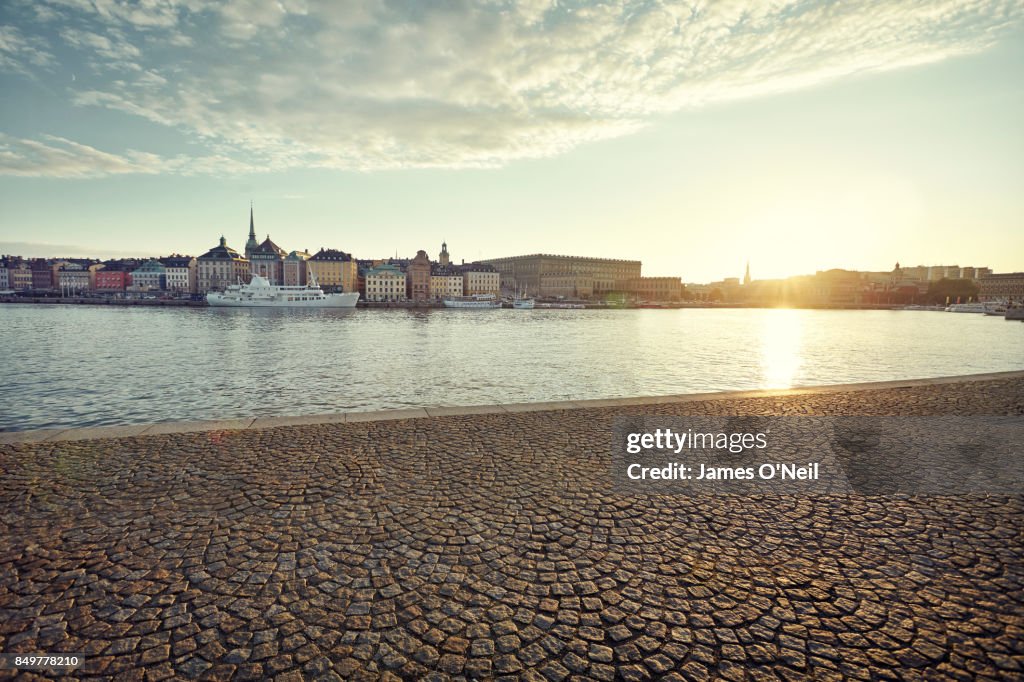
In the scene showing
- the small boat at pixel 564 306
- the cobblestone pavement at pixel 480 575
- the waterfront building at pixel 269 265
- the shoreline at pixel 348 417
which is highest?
the waterfront building at pixel 269 265

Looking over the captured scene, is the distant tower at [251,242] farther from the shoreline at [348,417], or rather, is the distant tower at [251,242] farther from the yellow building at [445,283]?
the shoreline at [348,417]

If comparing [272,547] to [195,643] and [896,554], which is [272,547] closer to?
[195,643]

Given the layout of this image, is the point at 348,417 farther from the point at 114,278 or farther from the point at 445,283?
the point at 114,278

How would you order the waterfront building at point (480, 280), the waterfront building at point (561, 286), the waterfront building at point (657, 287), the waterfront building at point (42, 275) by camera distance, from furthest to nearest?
the waterfront building at point (657, 287) → the waterfront building at point (561, 286) → the waterfront building at point (480, 280) → the waterfront building at point (42, 275)

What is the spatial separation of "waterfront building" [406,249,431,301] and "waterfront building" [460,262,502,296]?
13.7 metres

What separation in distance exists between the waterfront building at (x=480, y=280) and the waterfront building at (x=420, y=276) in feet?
44.9

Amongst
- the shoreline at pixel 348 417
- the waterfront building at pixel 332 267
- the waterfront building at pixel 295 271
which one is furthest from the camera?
the waterfront building at pixel 295 271

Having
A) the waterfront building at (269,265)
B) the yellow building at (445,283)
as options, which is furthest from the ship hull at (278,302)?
the waterfront building at (269,265)

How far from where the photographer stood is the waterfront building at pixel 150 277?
147 meters

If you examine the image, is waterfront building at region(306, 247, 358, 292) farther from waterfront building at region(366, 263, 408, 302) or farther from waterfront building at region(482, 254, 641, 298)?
waterfront building at region(482, 254, 641, 298)

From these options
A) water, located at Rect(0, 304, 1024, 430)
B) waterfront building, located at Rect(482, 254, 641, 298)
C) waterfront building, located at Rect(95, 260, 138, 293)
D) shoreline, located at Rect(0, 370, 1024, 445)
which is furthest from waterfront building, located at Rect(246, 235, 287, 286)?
shoreline, located at Rect(0, 370, 1024, 445)

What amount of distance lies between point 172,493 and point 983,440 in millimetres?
9965

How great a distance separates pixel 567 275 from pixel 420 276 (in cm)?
5320

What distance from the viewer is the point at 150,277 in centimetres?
14800
